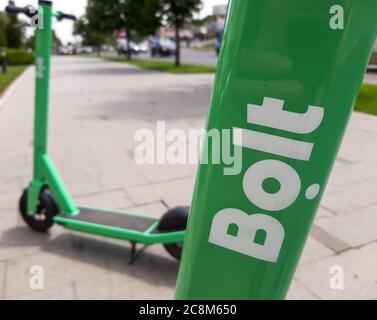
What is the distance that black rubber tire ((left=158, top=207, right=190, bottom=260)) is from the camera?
2229 millimetres

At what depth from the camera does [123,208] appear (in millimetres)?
3221

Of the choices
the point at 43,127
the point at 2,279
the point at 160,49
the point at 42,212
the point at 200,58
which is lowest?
the point at 2,279

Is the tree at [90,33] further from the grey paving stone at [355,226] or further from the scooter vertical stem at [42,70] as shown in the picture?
the grey paving stone at [355,226]

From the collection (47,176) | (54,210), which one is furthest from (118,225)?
(47,176)

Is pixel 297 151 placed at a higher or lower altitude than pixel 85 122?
higher

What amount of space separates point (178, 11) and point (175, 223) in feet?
52.3

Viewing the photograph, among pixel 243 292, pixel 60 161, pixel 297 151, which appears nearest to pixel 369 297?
pixel 243 292

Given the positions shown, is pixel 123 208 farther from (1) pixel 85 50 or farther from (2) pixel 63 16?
(1) pixel 85 50

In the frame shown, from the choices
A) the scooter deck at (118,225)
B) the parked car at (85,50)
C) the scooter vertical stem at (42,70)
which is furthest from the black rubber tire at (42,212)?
the parked car at (85,50)

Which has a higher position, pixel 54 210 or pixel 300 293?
pixel 54 210

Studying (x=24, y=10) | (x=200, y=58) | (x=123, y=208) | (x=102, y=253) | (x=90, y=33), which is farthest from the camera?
(x=90, y=33)

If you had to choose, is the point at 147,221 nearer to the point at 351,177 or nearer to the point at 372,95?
the point at 351,177

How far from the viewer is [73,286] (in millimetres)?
2168
